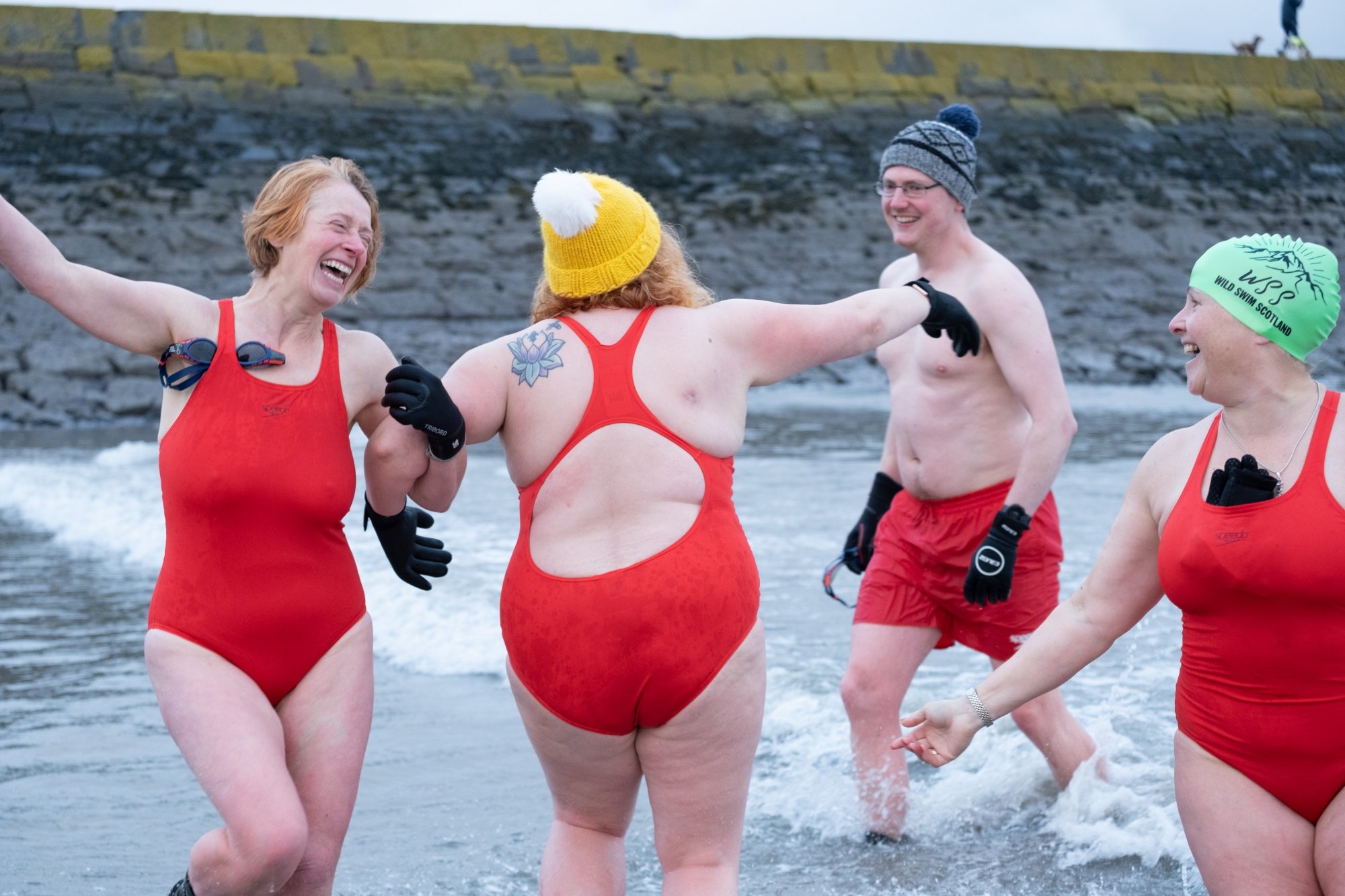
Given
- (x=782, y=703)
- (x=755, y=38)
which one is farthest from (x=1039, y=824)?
(x=755, y=38)

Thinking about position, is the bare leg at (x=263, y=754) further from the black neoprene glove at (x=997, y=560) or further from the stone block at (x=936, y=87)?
the stone block at (x=936, y=87)

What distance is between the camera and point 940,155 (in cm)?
440

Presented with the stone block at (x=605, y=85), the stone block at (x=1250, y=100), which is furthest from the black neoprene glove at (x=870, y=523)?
the stone block at (x=1250, y=100)

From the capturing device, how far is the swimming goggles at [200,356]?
9.84 ft

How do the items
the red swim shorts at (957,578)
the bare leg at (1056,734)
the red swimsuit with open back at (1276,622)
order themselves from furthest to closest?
the bare leg at (1056,734) < the red swim shorts at (957,578) < the red swimsuit with open back at (1276,622)

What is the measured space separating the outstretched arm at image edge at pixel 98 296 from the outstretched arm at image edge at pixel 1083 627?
1.75 m

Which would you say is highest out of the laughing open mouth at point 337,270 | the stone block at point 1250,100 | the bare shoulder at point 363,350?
the laughing open mouth at point 337,270

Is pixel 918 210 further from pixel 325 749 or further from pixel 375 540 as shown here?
pixel 375 540

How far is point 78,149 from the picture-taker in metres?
18.9

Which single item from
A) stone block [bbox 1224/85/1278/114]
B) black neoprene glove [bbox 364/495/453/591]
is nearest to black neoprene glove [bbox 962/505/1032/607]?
black neoprene glove [bbox 364/495/453/591]

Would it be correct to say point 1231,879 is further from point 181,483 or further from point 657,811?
point 181,483

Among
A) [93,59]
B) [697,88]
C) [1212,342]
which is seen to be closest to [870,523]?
[1212,342]

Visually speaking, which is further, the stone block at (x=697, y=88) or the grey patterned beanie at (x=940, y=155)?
the stone block at (x=697, y=88)

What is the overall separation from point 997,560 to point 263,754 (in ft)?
6.95
